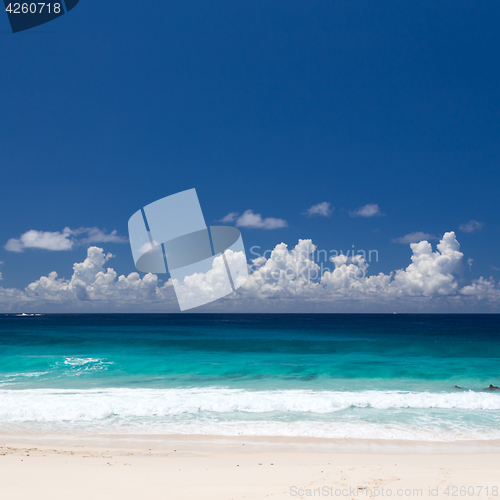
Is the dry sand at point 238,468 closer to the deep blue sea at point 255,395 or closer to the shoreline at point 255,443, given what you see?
the shoreline at point 255,443

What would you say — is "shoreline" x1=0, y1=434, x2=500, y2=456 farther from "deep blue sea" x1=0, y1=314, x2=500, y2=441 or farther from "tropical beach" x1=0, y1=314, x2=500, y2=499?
"deep blue sea" x1=0, y1=314, x2=500, y2=441

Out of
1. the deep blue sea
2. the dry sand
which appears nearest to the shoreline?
the dry sand

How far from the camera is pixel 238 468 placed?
674 centimetres

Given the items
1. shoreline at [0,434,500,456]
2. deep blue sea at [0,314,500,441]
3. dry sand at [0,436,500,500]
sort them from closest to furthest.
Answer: dry sand at [0,436,500,500], shoreline at [0,434,500,456], deep blue sea at [0,314,500,441]

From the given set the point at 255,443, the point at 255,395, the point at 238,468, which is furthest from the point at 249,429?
the point at 255,395

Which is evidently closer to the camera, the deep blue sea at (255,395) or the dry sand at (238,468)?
the dry sand at (238,468)

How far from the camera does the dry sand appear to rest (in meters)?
5.59

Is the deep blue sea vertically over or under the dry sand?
under

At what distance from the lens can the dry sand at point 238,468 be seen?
559 cm

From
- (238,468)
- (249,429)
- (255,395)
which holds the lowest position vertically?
(255,395)

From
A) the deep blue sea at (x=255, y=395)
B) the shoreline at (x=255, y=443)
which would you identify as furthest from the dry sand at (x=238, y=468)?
the deep blue sea at (x=255, y=395)

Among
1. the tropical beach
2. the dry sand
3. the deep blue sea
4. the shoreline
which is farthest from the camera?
the deep blue sea

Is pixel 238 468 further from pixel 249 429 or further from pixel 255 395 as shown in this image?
pixel 255 395

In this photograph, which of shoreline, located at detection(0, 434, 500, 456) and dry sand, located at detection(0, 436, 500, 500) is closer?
dry sand, located at detection(0, 436, 500, 500)
